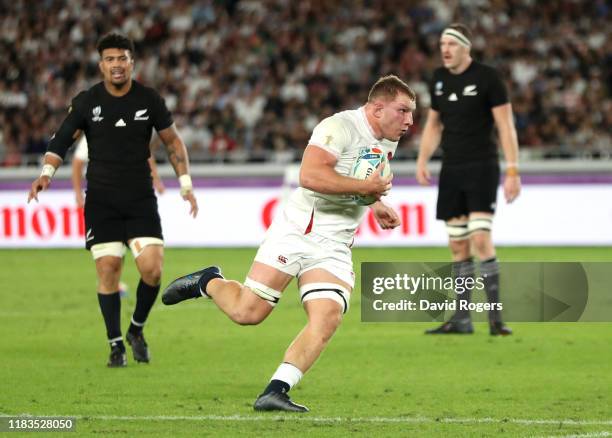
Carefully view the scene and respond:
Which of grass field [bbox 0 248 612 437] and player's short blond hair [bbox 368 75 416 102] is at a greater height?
player's short blond hair [bbox 368 75 416 102]

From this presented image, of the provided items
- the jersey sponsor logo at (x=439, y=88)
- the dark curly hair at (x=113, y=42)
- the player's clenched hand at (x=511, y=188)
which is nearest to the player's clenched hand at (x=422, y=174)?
the jersey sponsor logo at (x=439, y=88)

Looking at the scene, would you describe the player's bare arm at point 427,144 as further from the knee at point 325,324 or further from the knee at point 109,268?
A: the knee at point 325,324

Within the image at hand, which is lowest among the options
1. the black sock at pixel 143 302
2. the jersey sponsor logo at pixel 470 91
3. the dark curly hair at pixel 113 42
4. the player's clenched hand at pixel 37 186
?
the black sock at pixel 143 302

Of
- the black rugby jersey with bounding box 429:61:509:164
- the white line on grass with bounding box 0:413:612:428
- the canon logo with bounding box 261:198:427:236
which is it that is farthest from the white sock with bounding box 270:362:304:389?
the canon logo with bounding box 261:198:427:236

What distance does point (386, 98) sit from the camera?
7.37m

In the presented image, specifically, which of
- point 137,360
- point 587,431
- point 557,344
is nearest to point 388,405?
point 587,431

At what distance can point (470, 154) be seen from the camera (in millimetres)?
11250

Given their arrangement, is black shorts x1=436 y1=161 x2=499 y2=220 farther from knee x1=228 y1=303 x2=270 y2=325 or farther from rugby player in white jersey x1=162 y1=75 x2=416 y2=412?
knee x1=228 y1=303 x2=270 y2=325

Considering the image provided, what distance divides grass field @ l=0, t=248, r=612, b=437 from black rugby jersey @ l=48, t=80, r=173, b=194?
1.41 metres

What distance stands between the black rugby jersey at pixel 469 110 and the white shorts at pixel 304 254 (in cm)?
405

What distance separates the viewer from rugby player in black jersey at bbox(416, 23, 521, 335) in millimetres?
11070

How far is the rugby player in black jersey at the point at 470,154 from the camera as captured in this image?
1107 cm

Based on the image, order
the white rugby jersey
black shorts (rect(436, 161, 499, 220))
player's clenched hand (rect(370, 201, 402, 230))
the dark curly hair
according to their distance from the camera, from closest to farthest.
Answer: the white rugby jersey, player's clenched hand (rect(370, 201, 402, 230)), the dark curly hair, black shorts (rect(436, 161, 499, 220))

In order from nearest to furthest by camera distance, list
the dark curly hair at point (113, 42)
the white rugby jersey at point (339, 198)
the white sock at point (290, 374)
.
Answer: the white sock at point (290, 374), the white rugby jersey at point (339, 198), the dark curly hair at point (113, 42)
